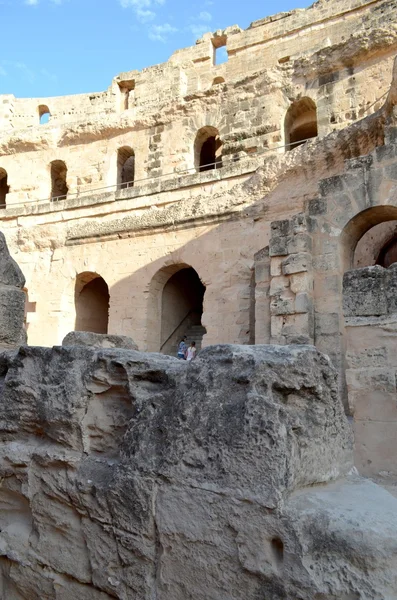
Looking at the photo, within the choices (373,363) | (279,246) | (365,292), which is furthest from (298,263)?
(373,363)

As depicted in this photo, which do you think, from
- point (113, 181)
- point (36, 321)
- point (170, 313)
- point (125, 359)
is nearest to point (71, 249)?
point (36, 321)

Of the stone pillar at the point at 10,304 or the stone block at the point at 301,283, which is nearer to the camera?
the stone pillar at the point at 10,304

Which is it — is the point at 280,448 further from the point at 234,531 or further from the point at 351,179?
the point at 351,179

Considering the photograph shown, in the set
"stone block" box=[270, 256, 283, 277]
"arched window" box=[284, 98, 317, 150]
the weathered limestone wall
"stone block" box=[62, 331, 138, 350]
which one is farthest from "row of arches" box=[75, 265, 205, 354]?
"stone block" box=[62, 331, 138, 350]

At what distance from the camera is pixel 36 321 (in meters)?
12.6

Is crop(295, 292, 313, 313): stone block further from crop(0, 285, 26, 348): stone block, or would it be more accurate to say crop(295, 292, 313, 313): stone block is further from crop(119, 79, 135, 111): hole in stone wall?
crop(119, 79, 135, 111): hole in stone wall

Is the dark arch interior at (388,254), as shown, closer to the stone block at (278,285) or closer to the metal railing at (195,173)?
the stone block at (278,285)

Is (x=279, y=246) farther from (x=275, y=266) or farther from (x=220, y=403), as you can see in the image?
(x=220, y=403)

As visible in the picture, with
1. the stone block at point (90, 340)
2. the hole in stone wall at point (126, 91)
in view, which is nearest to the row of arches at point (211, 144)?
the hole in stone wall at point (126, 91)

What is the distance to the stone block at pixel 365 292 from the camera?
4352 millimetres

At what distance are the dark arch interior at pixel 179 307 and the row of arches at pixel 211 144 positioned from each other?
3.87m

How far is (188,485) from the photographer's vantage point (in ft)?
5.70

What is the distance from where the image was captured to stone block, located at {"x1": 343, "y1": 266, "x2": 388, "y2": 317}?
4.35 metres

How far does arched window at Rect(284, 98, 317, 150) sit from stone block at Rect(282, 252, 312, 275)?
409 inches
